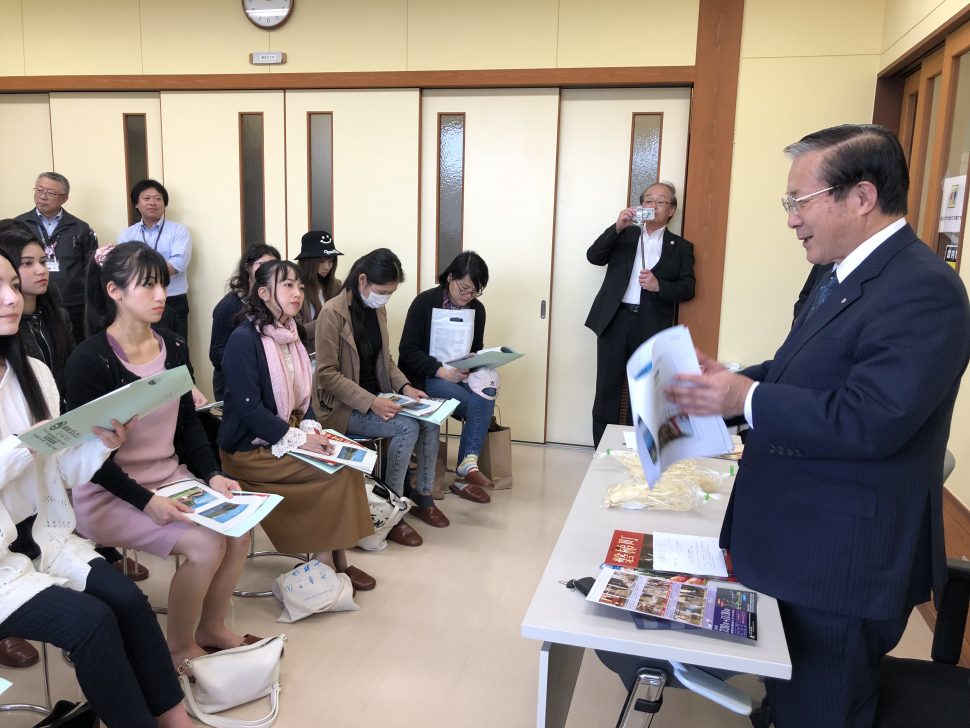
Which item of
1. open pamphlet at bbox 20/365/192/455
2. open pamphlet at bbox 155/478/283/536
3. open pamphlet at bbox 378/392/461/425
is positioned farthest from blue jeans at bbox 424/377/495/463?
open pamphlet at bbox 20/365/192/455

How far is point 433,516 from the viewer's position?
11.2ft

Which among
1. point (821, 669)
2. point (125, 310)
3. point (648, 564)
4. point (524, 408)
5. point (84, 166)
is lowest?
point (524, 408)

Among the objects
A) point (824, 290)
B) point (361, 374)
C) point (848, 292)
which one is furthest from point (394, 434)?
point (848, 292)

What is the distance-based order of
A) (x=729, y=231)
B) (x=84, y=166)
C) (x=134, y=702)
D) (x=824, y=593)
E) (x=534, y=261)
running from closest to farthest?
(x=824, y=593) → (x=134, y=702) → (x=729, y=231) → (x=534, y=261) → (x=84, y=166)

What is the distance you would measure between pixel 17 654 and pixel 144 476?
683mm

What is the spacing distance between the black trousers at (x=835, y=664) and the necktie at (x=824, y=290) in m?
0.58

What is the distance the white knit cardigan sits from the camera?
1.60m

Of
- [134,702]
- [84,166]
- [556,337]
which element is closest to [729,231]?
[556,337]

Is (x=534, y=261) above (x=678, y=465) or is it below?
above

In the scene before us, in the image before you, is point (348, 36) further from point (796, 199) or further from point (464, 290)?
point (796, 199)

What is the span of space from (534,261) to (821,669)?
3.36m

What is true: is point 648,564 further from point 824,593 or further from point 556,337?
point 556,337

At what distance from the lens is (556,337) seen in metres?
4.59

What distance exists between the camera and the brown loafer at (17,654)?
2.22 metres
